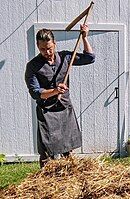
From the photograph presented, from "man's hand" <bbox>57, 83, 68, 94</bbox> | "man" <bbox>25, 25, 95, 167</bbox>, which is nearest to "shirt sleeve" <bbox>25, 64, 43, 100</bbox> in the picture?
"man" <bbox>25, 25, 95, 167</bbox>

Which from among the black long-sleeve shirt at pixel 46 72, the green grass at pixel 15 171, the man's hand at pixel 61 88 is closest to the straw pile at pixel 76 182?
the man's hand at pixel 61 88

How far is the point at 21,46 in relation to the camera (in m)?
5.77

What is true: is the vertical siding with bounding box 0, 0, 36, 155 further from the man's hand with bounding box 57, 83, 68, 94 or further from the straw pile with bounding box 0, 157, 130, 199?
the straw pile with bounding box 0, 157, 130, 199

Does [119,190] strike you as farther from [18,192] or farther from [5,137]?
[5,137]

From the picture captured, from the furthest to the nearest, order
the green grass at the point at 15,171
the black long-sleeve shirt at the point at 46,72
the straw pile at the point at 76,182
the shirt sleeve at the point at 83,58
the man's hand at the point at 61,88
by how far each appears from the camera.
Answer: the green grass at the point at 15,171 < the shirt sleeve at the point at 83,58 < the black long-sleeve shirt at the point at 46,72 < the man's hand at the point at 61,88 < the straw pile at the point at 76,182

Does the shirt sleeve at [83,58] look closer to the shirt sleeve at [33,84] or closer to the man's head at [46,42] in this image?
the man's head at [46,42]

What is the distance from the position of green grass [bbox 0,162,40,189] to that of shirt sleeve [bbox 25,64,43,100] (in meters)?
1.79

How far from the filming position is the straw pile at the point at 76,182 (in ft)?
7.86

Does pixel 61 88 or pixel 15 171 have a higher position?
pixel 61 88

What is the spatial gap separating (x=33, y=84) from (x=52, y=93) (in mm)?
186

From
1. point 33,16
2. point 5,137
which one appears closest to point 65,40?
point 33,16

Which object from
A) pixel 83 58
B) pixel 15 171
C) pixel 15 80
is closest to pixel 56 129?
pixel 83 58

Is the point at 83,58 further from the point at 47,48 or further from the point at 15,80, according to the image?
the point at 15,80

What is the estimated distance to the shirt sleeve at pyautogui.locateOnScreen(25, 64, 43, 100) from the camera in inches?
140
